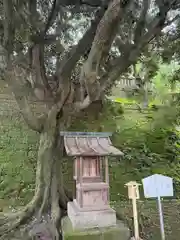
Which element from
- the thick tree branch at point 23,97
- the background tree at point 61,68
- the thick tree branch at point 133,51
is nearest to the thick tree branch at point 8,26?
the background tree at point 61,68

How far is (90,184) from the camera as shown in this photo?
12.6ft

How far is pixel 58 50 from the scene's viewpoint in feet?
21.3

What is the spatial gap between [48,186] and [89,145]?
1403 millimetres

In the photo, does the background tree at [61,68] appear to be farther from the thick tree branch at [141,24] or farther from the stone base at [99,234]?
the stone base at [99,234]

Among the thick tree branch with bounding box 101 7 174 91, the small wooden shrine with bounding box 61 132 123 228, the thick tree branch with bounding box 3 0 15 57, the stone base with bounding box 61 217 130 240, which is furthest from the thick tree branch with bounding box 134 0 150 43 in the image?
the stone base with bounding box 61 217 130 240

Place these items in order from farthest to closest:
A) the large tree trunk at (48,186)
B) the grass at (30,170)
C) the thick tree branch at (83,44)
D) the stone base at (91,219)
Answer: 1. the grass at (30,170)
2. the thick tree branch at (83,44)
3. the large tree trunk at (48,186)
4. the stone base at (91,219)

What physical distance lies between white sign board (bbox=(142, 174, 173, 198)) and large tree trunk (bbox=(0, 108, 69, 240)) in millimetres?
1853

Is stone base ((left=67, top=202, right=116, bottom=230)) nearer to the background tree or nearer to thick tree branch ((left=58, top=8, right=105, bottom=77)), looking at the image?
the background tree

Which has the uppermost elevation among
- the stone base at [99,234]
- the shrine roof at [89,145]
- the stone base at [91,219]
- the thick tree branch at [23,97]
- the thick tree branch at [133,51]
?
the thick tree branch at [133,51]

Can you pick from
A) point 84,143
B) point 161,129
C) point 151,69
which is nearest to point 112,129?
point 161,129

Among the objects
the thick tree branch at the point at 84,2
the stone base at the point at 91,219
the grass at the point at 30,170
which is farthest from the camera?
the grass at the point at 30,170

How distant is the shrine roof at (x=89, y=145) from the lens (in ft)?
12.3

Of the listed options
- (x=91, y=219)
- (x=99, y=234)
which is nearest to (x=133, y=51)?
(x=91, y=219)

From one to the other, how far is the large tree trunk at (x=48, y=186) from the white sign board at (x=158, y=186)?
185 centimetres
